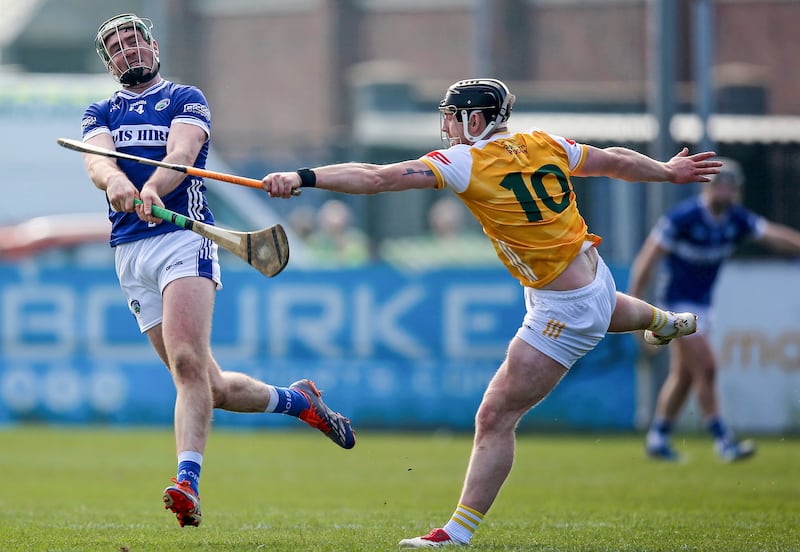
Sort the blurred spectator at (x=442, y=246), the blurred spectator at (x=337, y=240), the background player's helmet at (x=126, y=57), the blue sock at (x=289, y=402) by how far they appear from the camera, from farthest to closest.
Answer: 1. the blurred spectator at (x=337, y=240)
2. the blurred spectator at (x=442, y=246)
3. the blue sock at (x=289, y=402)
4. the background player's helmet at (x=126, y=57)

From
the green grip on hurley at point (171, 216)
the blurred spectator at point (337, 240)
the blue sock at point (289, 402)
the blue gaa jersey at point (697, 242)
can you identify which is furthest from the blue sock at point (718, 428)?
the green grip on hurley at point (171, 216)

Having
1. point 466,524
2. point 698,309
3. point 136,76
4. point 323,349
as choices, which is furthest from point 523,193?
point 323,349

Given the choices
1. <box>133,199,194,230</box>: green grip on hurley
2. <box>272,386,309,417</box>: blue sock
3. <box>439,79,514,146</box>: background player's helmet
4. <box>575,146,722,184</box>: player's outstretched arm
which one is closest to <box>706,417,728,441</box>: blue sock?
<box>575,146,722,184</box>: player's outstretched arm

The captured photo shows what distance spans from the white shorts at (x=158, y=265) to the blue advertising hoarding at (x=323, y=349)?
7700mm

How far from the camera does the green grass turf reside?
24.4ft

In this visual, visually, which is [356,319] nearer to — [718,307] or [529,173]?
[718,307]

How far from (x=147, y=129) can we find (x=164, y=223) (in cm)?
49

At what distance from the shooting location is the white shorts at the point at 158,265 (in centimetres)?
752

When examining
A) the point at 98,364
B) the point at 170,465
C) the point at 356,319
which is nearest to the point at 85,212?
the point at 98,364

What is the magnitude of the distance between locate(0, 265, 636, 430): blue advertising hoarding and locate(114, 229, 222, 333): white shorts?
303 inches

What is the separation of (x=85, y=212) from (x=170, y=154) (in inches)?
504

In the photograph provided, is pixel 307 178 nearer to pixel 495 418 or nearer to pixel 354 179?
pixel 354 179

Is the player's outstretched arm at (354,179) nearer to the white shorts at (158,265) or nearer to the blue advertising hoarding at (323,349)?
the white shorts at (158,265)

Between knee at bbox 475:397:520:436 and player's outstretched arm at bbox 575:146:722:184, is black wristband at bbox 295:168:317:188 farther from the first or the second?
Result: player's outstretched arm at bbox 575:146:722:184
